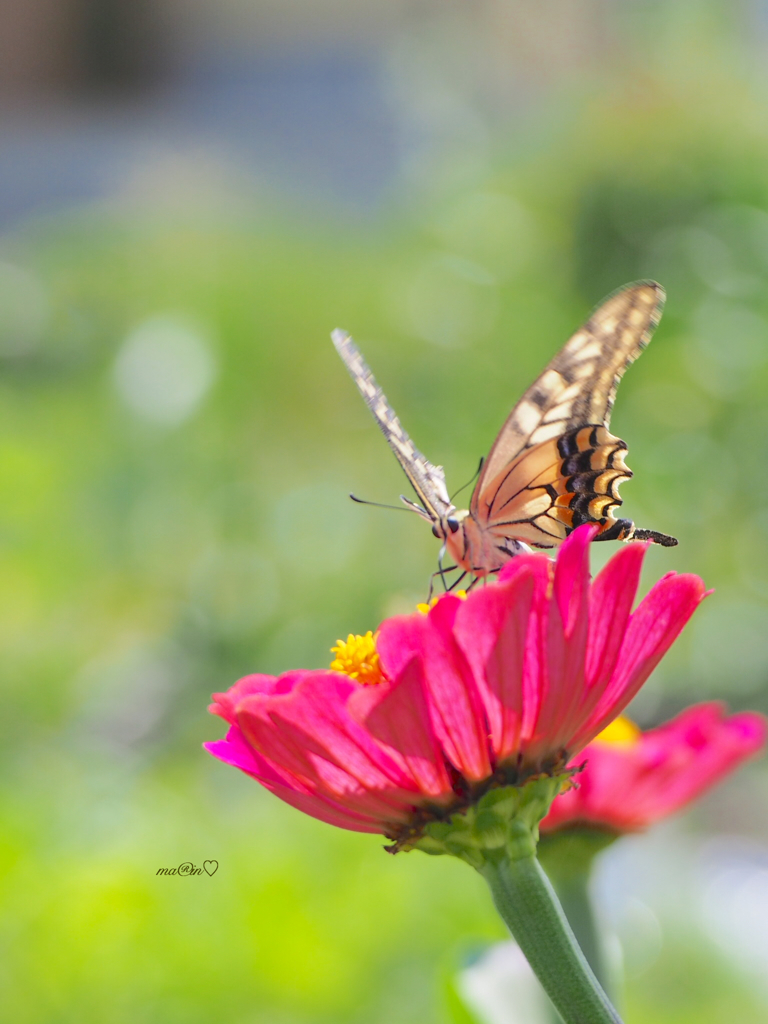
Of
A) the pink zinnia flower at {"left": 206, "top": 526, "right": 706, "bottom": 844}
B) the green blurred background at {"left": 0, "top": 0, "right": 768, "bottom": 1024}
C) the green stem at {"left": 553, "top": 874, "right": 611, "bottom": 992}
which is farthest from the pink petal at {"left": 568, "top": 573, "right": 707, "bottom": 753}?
the green blurred background at {"left": 0, "top": 0, "right": 768, "bottom": 1024}

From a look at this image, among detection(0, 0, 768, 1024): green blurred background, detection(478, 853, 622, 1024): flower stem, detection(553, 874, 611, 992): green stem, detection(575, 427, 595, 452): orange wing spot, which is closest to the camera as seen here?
detection(478, 853, 622, 1024): flower stem

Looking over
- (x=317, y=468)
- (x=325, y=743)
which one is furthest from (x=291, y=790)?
(x=317, y=468)

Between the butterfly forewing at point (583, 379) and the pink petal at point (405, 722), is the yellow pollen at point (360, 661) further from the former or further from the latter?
the butterfly forewing at point (583, 379)

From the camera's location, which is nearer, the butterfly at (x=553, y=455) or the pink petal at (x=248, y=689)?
the pink petal at (x=248, y=689)

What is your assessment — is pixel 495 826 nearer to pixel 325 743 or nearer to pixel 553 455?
pixel 325 743

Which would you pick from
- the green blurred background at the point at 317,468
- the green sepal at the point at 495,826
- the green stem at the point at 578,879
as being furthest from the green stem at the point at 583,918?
the green blurred background at the point at 317,468

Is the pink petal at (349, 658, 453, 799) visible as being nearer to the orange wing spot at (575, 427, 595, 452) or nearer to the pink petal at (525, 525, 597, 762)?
the pink petal at (525, 525, 597, 762)

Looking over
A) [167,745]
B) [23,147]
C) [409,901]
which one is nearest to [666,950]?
[409,901]
